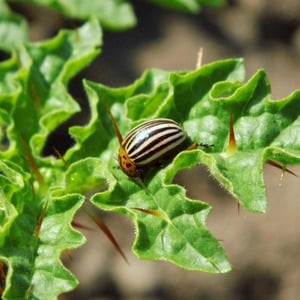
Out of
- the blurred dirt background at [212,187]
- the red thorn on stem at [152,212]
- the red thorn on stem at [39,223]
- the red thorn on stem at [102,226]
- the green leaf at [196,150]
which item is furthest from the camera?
the blurred dirt background at [212,187]

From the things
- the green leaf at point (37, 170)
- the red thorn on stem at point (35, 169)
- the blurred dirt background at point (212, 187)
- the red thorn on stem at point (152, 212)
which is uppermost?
the red thorn on stem at point (152, 212)

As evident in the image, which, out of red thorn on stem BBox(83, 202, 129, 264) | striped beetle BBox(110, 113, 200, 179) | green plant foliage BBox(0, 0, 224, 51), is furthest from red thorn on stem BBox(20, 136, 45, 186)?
green plant foliage BBox(0, 0, 224, 51)

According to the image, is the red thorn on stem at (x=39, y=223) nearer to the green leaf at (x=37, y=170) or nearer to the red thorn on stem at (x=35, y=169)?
the green leaf at (x=37, y=170)

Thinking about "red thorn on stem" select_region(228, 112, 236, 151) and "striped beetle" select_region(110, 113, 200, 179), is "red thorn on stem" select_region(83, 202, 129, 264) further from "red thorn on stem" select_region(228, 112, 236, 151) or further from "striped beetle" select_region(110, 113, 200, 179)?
"red thorn on stem" select_region(228, 112, 236, 151)

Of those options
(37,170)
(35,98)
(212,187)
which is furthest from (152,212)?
(212,187)

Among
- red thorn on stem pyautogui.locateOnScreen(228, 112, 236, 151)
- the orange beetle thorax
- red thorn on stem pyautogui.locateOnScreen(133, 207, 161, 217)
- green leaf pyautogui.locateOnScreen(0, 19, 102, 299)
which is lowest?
green leaf pyautogui.locateOnScreen(0, 19, 102, 299)

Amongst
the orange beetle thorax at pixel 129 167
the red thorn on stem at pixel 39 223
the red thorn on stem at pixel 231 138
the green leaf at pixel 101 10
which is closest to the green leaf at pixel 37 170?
the red thorn on stem at pixel 39 223
